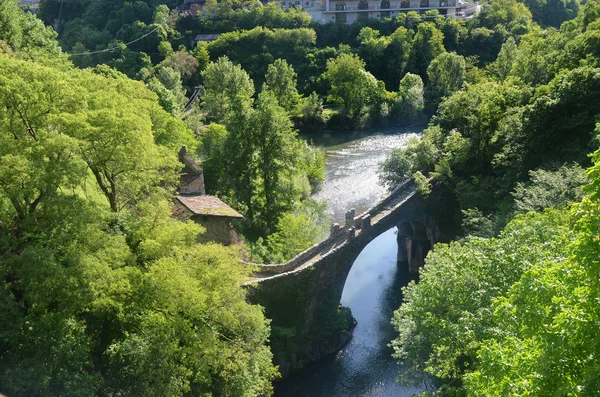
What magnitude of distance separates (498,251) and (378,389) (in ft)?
42.1

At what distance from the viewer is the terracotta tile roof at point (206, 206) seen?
29.2 m

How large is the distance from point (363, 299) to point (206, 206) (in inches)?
559

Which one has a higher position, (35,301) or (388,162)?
(35,301)

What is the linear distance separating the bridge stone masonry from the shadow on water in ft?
2.57

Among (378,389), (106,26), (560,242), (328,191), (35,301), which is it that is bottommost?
(378,389)

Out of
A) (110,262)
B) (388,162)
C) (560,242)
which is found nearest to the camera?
(560,242)

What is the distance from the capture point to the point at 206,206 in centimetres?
3003

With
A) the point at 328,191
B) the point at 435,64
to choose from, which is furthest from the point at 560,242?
the point at 435,64

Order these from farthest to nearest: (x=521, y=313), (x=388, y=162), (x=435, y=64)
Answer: (x=435, y=64) < (x=388, y=162) < (x=521, y=313)

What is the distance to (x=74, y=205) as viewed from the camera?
18.2 m

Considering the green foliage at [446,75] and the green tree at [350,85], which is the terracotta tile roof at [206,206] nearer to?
the green tree at [350,85]

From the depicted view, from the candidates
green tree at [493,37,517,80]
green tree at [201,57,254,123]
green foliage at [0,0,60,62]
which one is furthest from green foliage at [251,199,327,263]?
green tree at [493,37,517,80]

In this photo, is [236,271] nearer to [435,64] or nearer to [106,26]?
[435,64]

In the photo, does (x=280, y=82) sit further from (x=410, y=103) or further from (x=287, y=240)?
(x=287, y=240)
